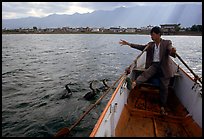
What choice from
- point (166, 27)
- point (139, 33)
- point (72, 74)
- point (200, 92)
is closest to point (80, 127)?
point (200, 92)

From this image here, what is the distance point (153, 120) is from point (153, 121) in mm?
66

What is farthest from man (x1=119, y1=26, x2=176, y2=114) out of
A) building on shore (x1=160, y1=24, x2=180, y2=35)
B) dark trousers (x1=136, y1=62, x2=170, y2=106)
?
building on shore (x1=160, y1=24, x2=180, y2=35)

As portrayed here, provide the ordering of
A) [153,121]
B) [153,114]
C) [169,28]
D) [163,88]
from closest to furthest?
[153,121], [153,114], [163,88], [169,28]

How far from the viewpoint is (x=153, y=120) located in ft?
21.2

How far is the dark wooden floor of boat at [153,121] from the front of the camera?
5758mm

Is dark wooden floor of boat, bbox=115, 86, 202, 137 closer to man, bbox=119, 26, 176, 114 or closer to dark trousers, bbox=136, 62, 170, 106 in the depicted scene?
man, bbox=119, 26, 176, 114

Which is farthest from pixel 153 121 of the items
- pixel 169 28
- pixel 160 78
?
pixel 169 28

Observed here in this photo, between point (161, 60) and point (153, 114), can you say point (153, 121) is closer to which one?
point (153, 114)

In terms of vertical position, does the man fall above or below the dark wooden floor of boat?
above

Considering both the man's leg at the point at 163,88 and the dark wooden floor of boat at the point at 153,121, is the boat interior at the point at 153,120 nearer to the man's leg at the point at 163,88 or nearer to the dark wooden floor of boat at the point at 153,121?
the dark wooden floor of boat at the point at 153,121

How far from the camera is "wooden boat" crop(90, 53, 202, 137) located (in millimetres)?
5473

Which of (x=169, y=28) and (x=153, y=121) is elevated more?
(x=169, y=28)

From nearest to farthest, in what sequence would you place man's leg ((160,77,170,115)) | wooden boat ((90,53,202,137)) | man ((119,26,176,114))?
wooden boat ((90,53,202,137))
man ((119,26,176,114))
man's leg ((160,77,170,115))

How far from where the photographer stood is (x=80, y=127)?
10.2m
